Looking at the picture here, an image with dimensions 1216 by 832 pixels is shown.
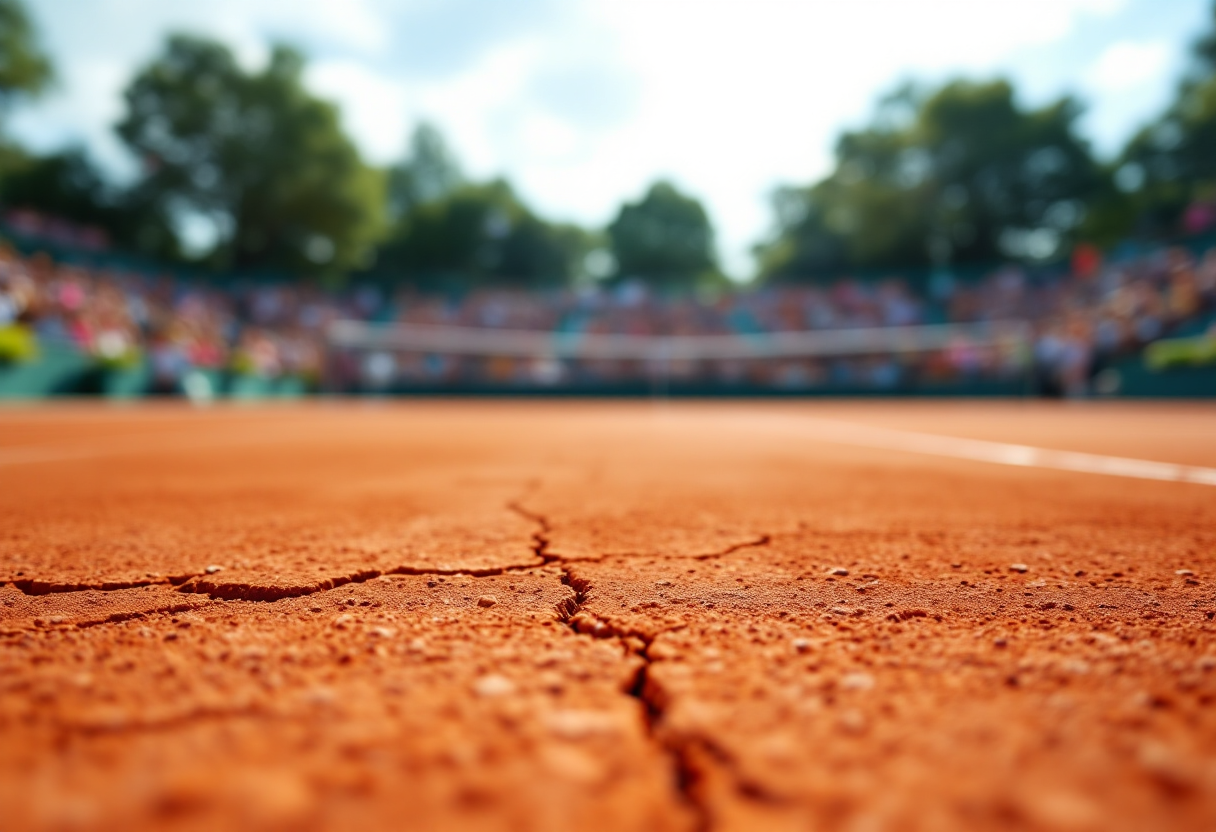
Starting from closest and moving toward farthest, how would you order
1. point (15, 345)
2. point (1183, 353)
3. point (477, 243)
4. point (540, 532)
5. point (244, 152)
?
point (540, 532) → point (15, 345) → point (1183, 353) → point (244, 152) → point (477, 243)

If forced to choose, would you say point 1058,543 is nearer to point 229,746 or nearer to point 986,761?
point 986,761

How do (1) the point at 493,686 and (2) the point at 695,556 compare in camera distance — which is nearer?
(1) the point at 493,686

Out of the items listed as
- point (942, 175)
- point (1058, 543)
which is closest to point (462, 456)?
point (1058, 543)

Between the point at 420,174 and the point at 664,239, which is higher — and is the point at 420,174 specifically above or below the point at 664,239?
above

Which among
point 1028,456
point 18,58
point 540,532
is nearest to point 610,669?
point 540,532

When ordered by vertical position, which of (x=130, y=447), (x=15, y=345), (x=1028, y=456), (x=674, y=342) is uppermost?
(x=674, y=342)

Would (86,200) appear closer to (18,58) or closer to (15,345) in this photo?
(18,58)

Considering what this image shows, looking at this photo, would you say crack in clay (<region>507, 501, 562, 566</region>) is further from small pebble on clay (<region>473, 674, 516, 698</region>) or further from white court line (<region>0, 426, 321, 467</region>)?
white court line (<region>0, 426, 321, 467</region>)
